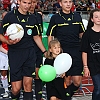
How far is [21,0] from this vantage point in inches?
220

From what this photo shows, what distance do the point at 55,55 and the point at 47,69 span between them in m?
0.45

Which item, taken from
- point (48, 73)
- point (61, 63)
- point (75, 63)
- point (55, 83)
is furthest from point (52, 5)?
point (48, 73)

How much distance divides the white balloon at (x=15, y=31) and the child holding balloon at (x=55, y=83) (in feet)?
1.95

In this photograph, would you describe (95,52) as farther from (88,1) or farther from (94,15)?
(88,1)

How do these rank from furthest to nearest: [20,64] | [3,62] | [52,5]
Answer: [52,5] → [3,62] → [20,64]

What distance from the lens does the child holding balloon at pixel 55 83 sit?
5.49 meters

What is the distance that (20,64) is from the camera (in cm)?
561

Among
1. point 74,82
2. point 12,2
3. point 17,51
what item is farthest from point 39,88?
point 12,2

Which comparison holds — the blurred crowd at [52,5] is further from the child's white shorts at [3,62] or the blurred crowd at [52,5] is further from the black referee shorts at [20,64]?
the black referee shorts at [20,64]

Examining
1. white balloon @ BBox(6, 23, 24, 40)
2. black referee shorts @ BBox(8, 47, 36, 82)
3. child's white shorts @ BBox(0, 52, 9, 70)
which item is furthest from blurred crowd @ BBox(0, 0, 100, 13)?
white balloon @ BBox(6, 23, 24, 40)

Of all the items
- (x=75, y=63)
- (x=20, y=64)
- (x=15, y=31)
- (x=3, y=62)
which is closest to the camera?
(x=15, y=31)

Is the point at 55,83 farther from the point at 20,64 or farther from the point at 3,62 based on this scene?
the point at 3,62

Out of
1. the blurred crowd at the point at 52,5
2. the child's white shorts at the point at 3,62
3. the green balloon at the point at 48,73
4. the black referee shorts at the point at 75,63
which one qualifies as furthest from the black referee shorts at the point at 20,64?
the blurred crowd at the point at 52,5

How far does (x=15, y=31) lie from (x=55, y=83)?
3.65 ft
